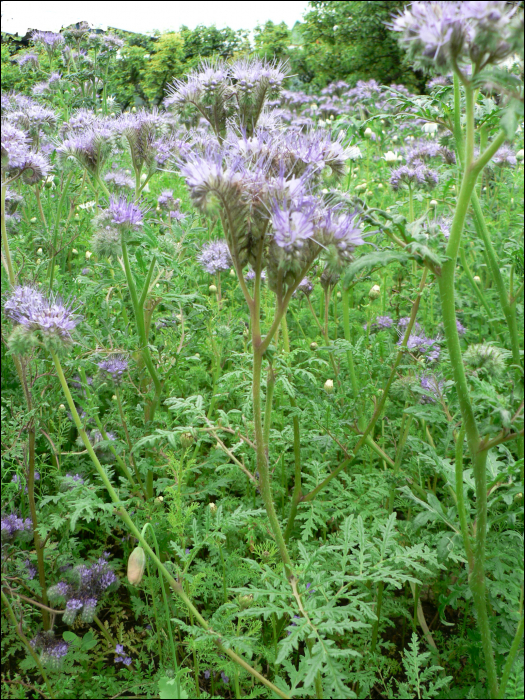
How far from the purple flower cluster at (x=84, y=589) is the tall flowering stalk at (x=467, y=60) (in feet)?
4.78

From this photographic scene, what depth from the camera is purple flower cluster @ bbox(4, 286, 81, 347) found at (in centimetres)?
178

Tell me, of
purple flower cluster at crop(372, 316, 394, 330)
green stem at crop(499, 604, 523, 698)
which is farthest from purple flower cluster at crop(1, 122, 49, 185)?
green stem at crop(499, 604, 523, 698)

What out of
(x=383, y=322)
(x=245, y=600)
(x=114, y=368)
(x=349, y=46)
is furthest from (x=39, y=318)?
(x=349, y=46)

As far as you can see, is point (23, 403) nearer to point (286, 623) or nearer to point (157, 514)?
point (157, 514)

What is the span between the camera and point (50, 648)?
6.70 feet

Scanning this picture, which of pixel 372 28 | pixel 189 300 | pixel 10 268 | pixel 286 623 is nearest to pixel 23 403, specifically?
pixel 10 268

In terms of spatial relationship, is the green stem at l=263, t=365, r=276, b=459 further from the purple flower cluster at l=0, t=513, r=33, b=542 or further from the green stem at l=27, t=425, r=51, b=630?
the purple flower cluster at l=0, t=513, r=33, b=542

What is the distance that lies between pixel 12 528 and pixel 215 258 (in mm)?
2139

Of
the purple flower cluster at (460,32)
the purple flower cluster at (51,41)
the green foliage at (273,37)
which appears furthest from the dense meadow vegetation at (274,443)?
the green foliage at (273,37)

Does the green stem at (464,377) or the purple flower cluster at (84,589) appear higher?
the green stem at (464,377)

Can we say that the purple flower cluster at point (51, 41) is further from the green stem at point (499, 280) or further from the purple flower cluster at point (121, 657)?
the purple flower cluster at point (121, 657)

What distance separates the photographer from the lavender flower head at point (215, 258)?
354cm

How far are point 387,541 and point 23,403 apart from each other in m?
1.94

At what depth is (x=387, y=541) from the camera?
5.74 ft
